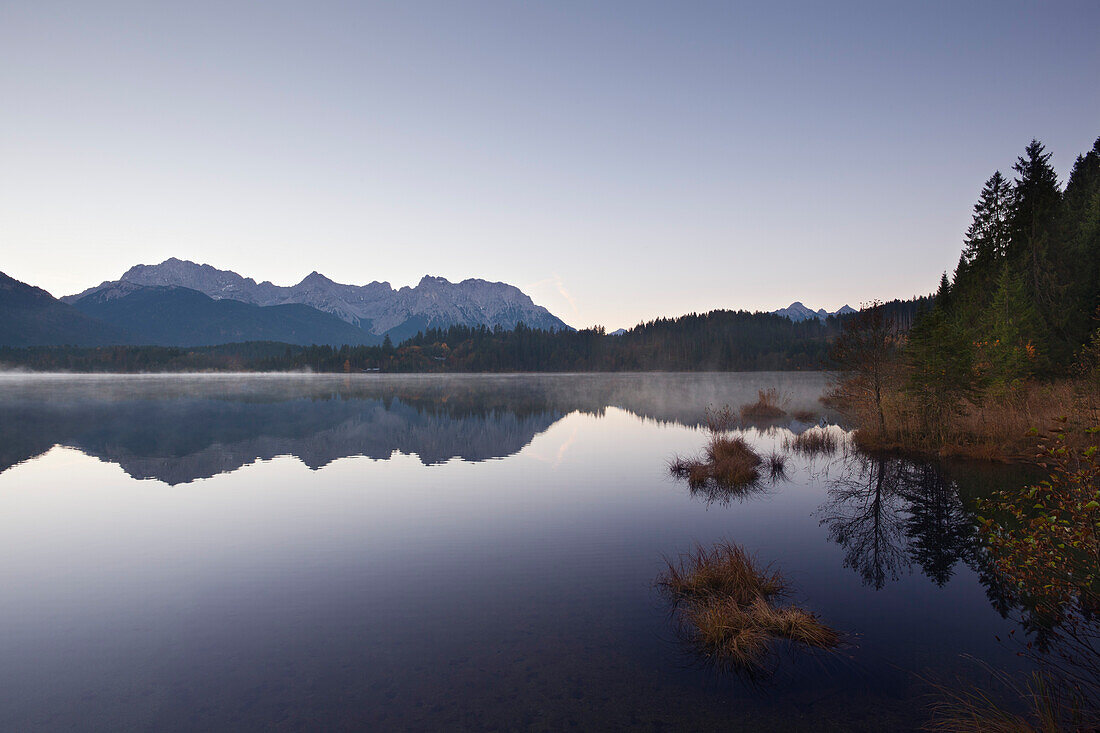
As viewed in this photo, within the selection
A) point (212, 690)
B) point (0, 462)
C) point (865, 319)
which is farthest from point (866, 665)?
point (0, 462)

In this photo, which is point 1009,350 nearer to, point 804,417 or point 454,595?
point 804,417

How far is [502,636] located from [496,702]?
7.01ft

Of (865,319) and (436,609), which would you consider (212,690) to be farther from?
(865,319)

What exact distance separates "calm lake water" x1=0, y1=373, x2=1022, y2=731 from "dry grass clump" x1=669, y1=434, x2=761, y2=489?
149cm

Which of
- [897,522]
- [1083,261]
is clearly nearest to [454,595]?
[897,522]

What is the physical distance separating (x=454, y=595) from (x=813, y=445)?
95.3 ft

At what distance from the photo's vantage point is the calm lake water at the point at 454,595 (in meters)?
8.21

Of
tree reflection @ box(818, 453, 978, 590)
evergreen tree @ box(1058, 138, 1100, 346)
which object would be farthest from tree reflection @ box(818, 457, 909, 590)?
evergreen tree @ box(1058, 138, 1100, 346)

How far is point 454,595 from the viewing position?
1252cm

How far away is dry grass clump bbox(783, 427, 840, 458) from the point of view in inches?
1285

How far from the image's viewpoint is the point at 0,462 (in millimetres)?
30312

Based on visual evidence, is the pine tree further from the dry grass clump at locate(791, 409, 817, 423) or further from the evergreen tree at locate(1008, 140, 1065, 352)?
the dry grass clump at locate(791, 409, 817, 423)

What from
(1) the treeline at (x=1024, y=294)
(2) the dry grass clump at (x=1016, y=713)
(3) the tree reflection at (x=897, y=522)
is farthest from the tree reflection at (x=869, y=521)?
(1) the treeline at (x=1024, y=294)

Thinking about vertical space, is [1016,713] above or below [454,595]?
above
